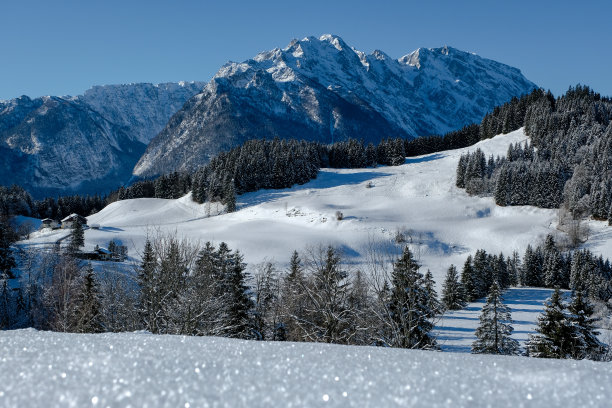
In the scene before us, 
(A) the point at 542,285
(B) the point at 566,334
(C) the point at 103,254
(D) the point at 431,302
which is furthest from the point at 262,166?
(B) the point at 566,334

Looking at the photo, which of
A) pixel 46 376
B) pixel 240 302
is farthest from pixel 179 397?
pixel 240 302

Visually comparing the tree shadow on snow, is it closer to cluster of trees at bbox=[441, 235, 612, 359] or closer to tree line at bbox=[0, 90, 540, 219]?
tree line at bbox=[0, 90, 540, 219]

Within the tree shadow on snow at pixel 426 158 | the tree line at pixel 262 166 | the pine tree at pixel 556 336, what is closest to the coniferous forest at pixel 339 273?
the pine tree at pixel 556 336

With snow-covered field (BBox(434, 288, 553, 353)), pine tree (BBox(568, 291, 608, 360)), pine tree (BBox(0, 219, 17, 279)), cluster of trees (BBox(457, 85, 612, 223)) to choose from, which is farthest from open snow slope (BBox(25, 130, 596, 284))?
pine tree (BBox(568, 291, 608, 360))

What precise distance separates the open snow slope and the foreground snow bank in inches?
1918

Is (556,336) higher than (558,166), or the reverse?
(558,166)

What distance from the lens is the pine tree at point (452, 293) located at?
→ 150 feet

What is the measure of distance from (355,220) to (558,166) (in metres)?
51.8

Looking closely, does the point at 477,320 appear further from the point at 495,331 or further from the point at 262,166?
the point at 262,166

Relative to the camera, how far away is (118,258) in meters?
54.7

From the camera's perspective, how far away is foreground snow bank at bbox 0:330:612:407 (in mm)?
2150

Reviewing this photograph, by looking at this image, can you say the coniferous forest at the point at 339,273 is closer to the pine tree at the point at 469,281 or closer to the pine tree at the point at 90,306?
the pine tree at the point at 90,306

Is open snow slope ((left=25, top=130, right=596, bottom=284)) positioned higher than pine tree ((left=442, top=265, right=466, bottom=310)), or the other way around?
open snow slope ((left=25, top=130, right=596, bottom=284))

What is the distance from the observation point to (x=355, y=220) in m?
73.4
